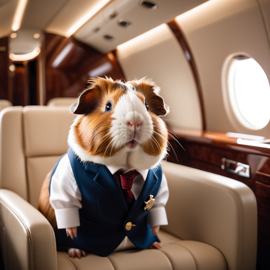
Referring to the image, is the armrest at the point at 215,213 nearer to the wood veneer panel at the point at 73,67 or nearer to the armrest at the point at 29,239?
the armrest at the point at 29,239

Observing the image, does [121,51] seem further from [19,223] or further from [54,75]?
[19,223]

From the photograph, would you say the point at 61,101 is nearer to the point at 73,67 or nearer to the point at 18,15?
the point at 73,67

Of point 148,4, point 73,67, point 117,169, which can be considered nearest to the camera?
point 117,169

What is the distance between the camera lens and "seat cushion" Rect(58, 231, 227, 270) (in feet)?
3.59

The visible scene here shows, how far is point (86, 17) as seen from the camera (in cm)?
264

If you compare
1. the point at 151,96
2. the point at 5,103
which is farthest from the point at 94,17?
the point at 151,96

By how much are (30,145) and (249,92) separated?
1.81 meters

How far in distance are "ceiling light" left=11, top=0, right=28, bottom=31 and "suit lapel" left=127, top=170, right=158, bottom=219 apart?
156 centimetres

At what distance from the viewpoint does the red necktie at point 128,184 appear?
1.13 metres

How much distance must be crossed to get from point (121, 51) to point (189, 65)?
116cm

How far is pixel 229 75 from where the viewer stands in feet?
8.20

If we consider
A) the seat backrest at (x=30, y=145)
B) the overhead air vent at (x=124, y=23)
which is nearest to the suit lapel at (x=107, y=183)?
the seat backrest at (x=30, y=145)

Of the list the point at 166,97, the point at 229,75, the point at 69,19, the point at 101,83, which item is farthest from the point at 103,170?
the point at 166,97

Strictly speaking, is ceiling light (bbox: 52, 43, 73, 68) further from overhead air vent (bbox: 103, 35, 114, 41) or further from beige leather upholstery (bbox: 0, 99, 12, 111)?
beige leather upholstery (bbox: 0, 99, 12, 111)
